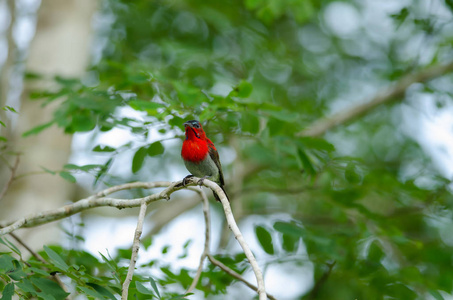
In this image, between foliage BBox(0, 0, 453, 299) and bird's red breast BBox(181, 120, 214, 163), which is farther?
bird's red breast BBox(181, 120, 214, 163)

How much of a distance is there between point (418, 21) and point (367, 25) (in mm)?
4568

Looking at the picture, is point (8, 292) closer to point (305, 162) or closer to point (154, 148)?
point (154, 148)

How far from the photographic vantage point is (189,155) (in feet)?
14.3

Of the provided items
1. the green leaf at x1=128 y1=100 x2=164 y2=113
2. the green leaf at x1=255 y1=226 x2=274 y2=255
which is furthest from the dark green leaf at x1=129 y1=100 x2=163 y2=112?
the green leaf at x1=255 y1=226 x2=274 y2=255

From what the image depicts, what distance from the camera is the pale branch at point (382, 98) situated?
632 cm

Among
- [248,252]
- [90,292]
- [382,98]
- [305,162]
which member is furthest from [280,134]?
[382,98]

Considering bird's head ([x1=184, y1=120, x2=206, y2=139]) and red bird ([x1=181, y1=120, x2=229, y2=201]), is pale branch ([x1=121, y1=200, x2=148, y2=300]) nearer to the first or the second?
bird's head ([x1=184, y1=120, x2=206, y2=139])

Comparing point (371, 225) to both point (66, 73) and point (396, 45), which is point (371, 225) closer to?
point (66, 73)

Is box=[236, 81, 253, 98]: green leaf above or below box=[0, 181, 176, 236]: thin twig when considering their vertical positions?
above

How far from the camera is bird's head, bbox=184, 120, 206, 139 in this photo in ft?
12.6

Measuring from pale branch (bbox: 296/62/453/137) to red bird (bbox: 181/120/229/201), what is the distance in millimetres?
1939

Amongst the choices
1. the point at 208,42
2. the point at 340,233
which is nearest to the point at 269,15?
the point at 340,233

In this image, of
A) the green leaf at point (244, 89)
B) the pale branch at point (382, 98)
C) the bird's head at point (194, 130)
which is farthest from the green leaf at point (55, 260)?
the pale branch at point (382, 98)

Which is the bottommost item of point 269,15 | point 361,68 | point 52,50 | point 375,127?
point 375,127
